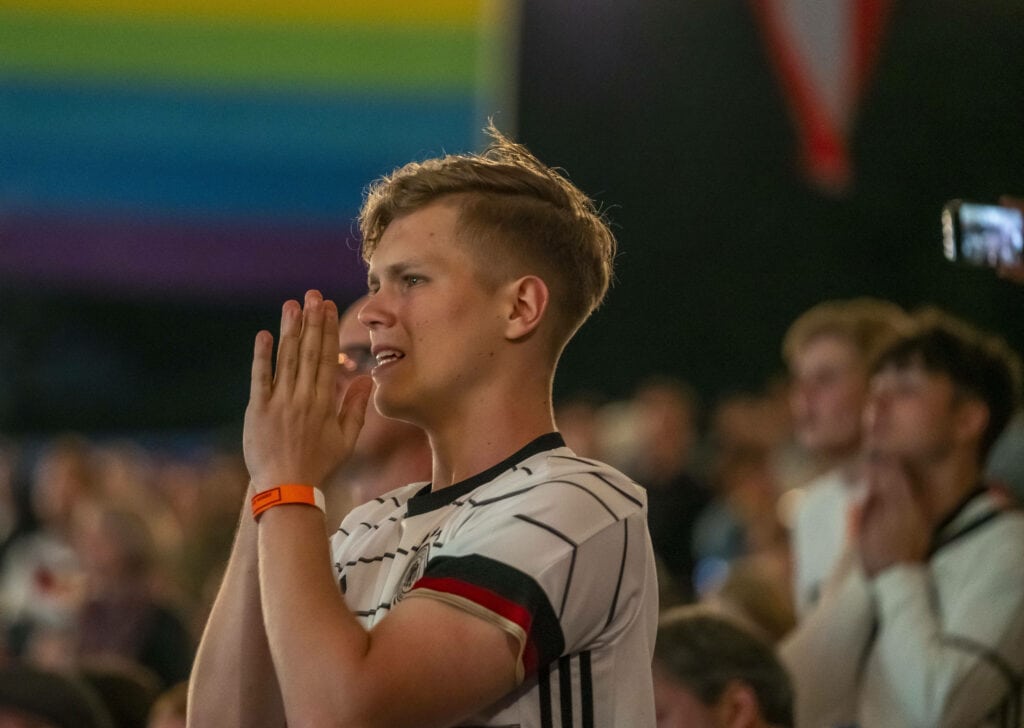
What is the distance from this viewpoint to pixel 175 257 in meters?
→ 8.20

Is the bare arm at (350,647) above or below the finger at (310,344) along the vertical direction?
below

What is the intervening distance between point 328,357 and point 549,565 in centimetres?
36

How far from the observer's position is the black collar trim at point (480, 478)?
1529 millimetres

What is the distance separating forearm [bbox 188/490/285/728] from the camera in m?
1.54

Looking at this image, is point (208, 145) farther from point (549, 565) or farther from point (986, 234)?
point (549, 565)

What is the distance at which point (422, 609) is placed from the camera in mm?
1300

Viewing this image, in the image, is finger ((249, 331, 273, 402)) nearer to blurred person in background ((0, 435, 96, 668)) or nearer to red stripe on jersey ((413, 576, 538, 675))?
red stripe on jersey ((413, 576, 538, 675))

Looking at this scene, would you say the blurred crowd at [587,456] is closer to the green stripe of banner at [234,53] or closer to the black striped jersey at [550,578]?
the black striped jersey at [550,578]

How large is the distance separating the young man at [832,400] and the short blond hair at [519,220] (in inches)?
63.7

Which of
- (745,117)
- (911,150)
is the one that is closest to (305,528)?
(911,150)

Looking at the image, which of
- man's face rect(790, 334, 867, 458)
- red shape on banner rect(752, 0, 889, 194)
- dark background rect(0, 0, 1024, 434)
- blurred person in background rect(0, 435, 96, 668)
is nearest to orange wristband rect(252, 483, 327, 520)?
man's face rect(790, 334, 867, 458)

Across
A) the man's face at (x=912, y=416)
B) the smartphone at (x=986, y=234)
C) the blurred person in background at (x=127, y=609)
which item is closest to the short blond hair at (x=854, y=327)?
the man's face at (x=912, y=416)

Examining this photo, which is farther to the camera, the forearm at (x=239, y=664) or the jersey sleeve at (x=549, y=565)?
the forearm at (x=239, y=664)

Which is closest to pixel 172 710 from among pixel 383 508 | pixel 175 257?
pixel 383 508
